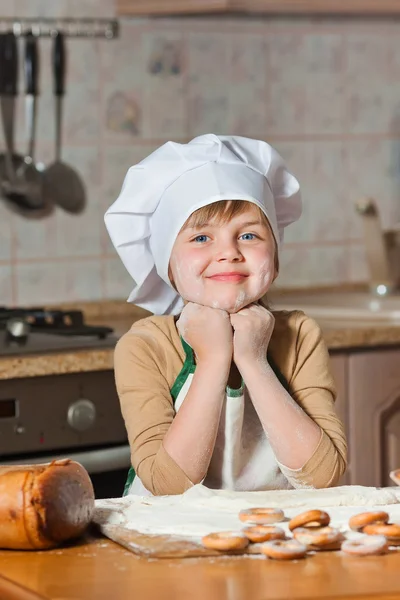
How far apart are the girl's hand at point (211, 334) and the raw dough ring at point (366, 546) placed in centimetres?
44

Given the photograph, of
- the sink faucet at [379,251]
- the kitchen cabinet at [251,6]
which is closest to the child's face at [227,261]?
the kitchen cabinet at [251,6]

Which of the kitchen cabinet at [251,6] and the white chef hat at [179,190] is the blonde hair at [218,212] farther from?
the kitchen cabinet at [251,6]

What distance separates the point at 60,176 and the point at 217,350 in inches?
50.3

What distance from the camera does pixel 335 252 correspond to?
9.75ft

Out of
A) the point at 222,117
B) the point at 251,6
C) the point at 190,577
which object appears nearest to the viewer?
the point at 190,577

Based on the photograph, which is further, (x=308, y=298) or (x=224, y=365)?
(x=308, y=298)

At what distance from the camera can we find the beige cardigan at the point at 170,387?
54.1 inches

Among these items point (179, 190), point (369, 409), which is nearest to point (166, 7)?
point (369, 409)

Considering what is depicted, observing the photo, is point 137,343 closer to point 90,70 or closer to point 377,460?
point 377,460

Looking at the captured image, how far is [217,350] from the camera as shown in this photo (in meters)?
1.42

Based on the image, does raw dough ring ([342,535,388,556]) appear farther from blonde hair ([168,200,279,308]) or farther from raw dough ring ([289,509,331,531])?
blonde hair ([168,200,279,308])

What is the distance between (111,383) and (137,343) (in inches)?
24.8

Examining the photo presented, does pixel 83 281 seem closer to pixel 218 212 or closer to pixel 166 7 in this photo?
pixel 166 7

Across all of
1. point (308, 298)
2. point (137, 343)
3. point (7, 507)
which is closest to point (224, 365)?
point (137, 343)
